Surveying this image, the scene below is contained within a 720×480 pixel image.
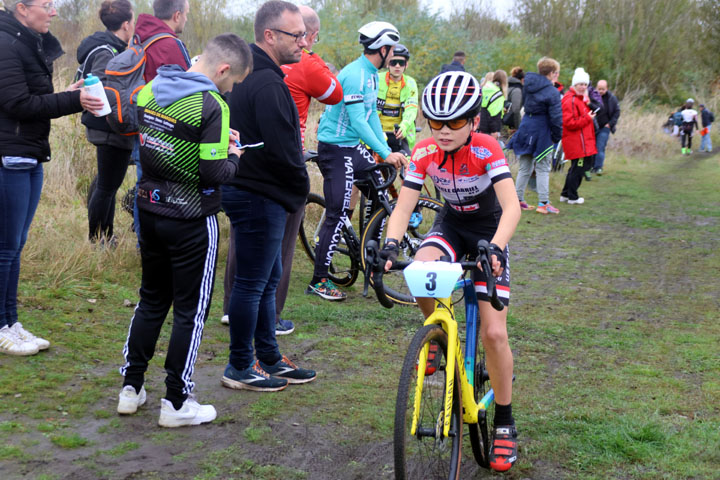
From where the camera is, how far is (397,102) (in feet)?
32.2

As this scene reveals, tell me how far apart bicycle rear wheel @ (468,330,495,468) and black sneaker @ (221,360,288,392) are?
1363 millimetres

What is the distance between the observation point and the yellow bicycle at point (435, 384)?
2.91 metres

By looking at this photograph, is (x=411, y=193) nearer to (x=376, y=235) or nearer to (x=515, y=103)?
(x=376, y=235)

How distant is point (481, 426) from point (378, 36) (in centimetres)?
395

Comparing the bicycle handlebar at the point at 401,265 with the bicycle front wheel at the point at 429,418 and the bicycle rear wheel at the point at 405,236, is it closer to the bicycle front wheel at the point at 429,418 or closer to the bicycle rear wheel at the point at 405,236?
the bicycle front wheel at the point at 429,418

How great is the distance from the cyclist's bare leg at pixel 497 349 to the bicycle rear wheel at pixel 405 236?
2.72m

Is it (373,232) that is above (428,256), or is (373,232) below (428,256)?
below

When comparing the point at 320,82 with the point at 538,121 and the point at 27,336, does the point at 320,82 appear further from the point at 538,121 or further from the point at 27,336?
the point at 538,121

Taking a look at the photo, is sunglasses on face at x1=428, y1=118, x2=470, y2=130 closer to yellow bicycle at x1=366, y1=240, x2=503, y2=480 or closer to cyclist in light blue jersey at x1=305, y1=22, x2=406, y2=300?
yellow bicycle at x1=366, y1=240, x2=503, y2=480

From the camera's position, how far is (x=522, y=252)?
937 cm

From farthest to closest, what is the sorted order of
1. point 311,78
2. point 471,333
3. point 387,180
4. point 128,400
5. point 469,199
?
point 387,180
point 311,78
point 128,400
point 469,199
point 471,333

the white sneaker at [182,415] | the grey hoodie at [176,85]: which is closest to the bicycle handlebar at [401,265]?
the grey hoodie at [176,85]

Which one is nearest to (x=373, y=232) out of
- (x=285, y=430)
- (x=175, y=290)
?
(x=285, y=430)

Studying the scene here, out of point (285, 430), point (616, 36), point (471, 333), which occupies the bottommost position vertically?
point (285, 430)
